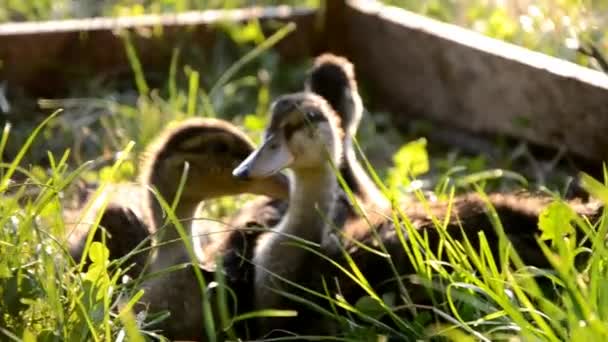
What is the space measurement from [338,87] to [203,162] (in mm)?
852

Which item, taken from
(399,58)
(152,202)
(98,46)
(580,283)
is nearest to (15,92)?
(98,46)

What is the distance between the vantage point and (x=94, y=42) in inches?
238

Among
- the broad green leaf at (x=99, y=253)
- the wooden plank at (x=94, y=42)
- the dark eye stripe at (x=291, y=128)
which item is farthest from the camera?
the wooden plank at (x=94, y=42)

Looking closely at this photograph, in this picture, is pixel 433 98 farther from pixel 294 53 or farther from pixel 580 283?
pixel 580 283

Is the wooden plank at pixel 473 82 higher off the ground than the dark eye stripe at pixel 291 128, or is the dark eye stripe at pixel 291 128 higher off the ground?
the dark eye stripe at pixel 291 128

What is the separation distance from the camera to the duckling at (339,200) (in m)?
3.79

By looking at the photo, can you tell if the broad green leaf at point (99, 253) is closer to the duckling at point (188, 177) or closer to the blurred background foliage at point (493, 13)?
the duckling at point (188, 177)

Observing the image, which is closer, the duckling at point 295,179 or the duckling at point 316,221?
the duckling at point 316,221

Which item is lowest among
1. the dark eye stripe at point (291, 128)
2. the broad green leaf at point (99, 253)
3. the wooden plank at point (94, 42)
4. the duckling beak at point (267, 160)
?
the wooden plank at point (94, 42)

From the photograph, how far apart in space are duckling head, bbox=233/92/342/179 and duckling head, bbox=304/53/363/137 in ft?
2.22

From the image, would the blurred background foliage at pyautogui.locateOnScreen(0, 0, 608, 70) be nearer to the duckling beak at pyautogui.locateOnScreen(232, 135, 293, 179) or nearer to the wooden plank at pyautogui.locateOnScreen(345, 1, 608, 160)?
the wooden plank at pyautogui.locateOnScreen(345, 1, 608, 160)

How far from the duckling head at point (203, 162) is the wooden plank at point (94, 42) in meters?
2.07

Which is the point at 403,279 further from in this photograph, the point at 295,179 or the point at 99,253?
the point at 99,253

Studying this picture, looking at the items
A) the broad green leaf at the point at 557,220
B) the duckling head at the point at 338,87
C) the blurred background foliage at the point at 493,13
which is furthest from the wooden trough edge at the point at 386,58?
the broad green leaf at the point at 557,220
